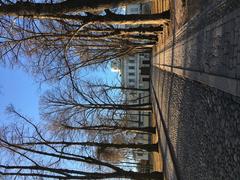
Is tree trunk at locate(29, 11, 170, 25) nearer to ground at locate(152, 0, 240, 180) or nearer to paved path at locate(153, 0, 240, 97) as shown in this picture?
ground at locate(152, 0, 240, 180)

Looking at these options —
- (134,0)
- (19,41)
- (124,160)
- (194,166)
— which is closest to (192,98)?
(194,166)

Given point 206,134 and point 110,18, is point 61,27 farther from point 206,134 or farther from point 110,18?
point 206,134

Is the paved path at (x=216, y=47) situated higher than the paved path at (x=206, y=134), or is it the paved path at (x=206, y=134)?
the paved path at (x=216, y=47)

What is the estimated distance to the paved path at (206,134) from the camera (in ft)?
19.3

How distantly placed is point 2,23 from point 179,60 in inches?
202

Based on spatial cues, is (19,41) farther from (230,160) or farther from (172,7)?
(230,160)

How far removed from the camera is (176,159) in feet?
36.2

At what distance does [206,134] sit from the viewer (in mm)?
7383

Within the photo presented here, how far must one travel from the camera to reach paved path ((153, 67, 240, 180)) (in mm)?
5871

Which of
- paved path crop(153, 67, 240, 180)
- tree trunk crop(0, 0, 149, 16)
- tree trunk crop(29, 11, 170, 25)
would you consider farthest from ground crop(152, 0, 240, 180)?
tree trunk crop(29, 11, 170, 25)

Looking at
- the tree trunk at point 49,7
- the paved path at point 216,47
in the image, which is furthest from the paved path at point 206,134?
the tree trunk at point 49,7

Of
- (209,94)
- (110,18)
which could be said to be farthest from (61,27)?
(209,94)

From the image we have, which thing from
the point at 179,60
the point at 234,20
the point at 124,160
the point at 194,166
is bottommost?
the point at 124,160

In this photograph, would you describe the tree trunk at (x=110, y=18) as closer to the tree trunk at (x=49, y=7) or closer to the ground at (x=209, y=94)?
the tree trunk at (x=49, y=7)
